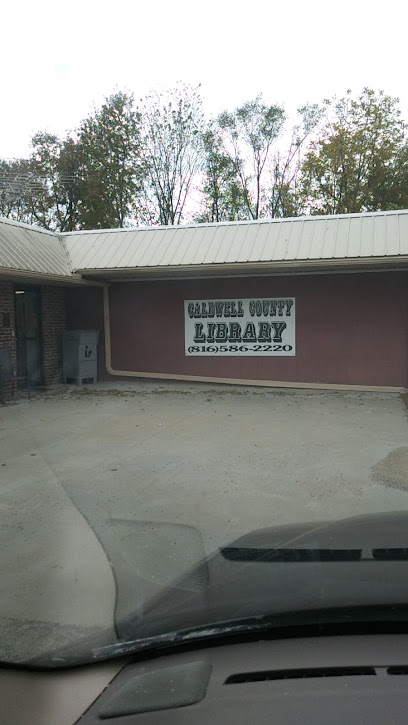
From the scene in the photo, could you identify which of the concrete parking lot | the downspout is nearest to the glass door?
the downspout

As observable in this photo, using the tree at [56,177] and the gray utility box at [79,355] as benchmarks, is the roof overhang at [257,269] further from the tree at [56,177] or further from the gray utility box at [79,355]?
the tree at [56,177]

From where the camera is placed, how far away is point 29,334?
12.6 metres

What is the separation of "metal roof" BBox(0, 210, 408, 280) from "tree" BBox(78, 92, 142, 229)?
1832cm

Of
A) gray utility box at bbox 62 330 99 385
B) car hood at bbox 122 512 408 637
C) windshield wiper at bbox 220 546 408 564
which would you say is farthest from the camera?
gray utility box at bbox 62 330 99 385

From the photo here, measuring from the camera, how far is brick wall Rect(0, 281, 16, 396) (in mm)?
11484

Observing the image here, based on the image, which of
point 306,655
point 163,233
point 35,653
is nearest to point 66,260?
point 163,233

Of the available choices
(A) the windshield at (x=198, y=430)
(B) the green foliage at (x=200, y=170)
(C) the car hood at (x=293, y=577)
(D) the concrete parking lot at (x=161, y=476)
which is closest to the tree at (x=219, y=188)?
(B) the green foliage at (x=200, y=170)

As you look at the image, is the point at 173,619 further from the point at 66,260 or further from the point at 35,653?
the point at 66,260

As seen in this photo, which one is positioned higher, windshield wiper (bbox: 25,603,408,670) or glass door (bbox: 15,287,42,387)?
glass door (bbox: 15,287,42,387)

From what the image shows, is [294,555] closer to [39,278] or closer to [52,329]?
[39,278]

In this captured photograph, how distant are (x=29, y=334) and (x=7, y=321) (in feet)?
3.25

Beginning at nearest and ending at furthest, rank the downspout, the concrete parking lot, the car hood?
the car hood, the concrete parking lot, the downspout

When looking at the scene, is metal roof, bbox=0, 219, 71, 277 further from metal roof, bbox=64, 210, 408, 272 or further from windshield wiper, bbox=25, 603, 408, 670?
windshield wiper, bbox=25, 603, 408, 670

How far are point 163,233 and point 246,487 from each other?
8.99 m
